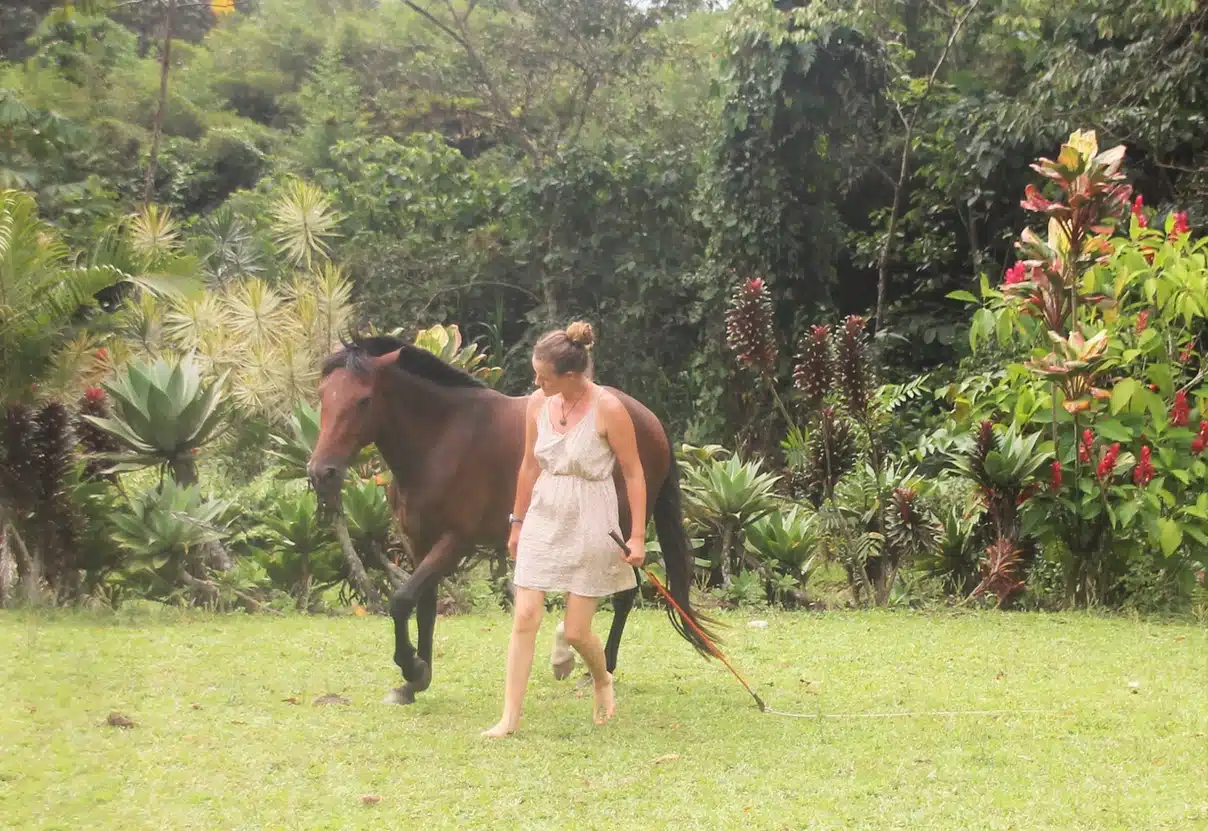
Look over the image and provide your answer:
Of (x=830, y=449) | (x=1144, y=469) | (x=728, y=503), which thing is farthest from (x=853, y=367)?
(x=1144, y=469)

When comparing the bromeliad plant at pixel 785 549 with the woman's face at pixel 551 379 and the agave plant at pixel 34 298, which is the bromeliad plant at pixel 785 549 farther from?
the agave plant at pixel 34 298

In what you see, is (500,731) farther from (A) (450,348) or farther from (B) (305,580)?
(A) (450,348)

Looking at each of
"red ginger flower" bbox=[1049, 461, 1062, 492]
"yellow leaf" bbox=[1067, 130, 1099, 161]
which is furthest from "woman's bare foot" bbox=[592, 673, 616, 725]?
"yellow leaf" bbox=[1067, 130, 1099, 161]

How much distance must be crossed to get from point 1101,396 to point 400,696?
4499mm

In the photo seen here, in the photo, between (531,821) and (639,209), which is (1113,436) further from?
(639,209)

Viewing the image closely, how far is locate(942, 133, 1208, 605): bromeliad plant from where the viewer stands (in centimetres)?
729

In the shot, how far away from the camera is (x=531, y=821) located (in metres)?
3.58

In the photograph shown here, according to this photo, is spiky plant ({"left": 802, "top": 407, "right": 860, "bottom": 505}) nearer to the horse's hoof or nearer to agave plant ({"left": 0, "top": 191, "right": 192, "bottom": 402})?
the horse's hoof

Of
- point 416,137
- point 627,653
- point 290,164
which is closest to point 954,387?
point 627,653

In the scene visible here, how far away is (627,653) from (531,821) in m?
3.00

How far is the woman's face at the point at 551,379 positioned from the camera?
450 cm

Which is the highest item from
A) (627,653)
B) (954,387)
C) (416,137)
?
(416,137)

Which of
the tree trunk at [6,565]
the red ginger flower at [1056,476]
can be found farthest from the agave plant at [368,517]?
the red ginger flower at [1056,476]

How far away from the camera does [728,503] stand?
8.19 m
